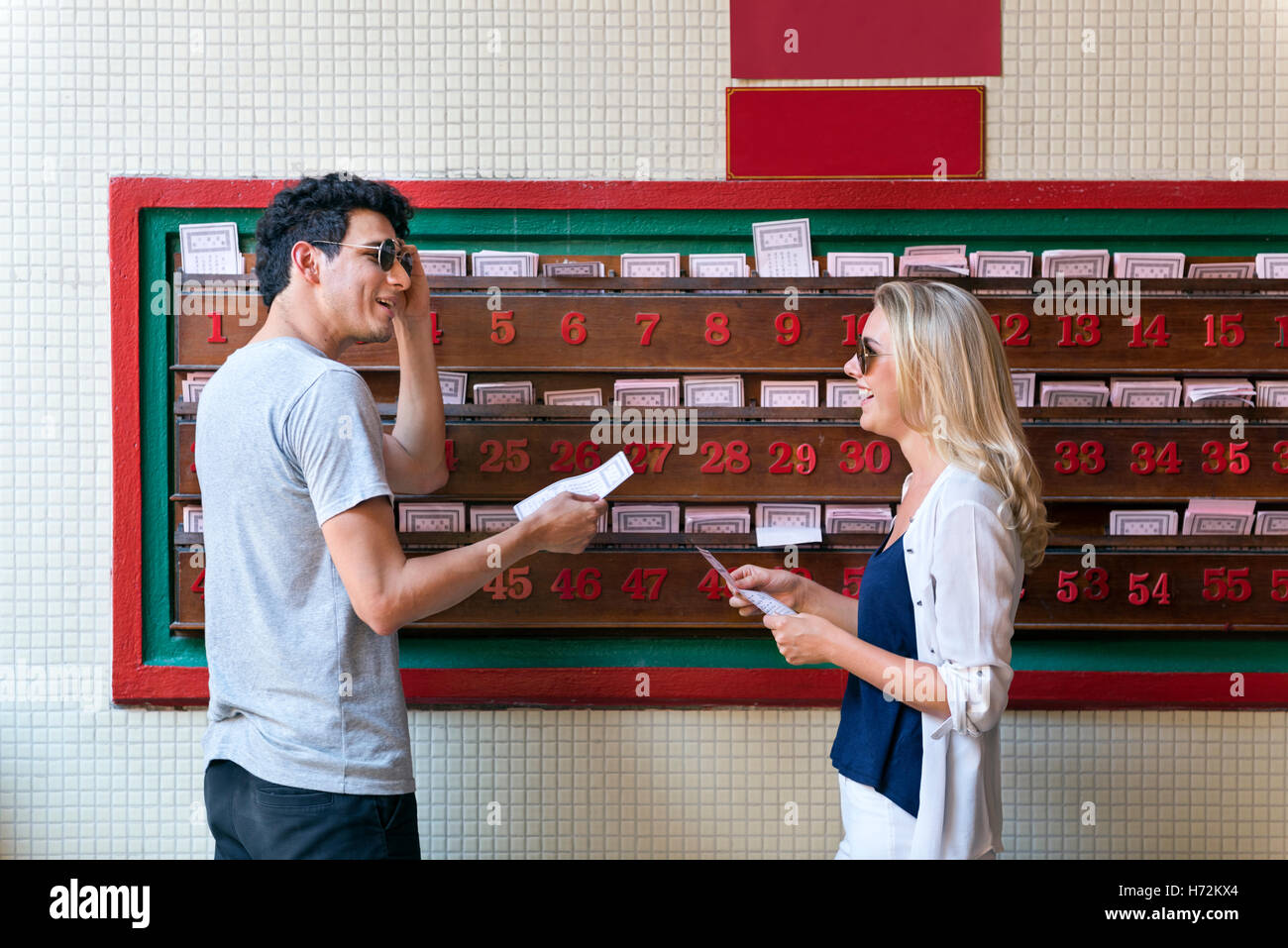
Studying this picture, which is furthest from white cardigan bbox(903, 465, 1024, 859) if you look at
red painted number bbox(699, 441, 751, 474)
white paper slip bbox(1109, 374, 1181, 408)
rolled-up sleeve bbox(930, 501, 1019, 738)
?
white paper slip bbox(1109, 374, 1181, 408)

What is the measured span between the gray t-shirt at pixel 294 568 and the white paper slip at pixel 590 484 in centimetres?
50

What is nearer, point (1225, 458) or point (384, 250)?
point (384, 250)

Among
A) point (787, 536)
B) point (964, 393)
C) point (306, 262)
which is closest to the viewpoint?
point (964, 393)

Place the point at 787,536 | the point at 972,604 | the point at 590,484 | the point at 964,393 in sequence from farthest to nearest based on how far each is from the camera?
the point at 787,536, the point at 590,484, the point at 964,393, the point at 972,604

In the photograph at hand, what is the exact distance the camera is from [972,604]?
1.70 metres

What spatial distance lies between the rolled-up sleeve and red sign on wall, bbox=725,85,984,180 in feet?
3.91

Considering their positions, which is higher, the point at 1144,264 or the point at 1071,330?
the point at 1144,264

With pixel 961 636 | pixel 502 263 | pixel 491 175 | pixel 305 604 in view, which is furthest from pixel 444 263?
pixel 961 636

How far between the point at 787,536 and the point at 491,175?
125cm

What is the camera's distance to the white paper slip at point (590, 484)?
84.8 inches

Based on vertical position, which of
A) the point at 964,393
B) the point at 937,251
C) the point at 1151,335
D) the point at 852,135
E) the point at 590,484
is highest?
the point at 852,135

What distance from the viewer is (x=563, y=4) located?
8.16ft

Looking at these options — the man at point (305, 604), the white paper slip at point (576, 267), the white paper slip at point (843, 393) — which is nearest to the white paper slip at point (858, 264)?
the white paper slip at point (843, 393)

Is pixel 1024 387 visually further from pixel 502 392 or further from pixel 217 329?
pixel 217 329
